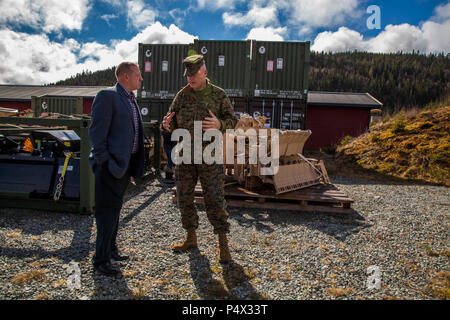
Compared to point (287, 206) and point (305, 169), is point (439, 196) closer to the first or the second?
point (305, 169)

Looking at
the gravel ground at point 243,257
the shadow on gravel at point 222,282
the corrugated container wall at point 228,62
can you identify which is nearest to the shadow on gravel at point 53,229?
the gravel ground at point 243,257

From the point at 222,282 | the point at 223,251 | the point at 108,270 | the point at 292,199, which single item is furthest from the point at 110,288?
the point at 292,199

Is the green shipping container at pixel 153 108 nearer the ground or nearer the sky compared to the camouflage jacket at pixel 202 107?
nearer the sky

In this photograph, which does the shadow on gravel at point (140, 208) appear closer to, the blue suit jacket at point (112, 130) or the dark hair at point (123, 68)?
the blue suit jacket at point (112, 130)

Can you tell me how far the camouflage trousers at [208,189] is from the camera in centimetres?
322

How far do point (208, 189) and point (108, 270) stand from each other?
1.25 metres

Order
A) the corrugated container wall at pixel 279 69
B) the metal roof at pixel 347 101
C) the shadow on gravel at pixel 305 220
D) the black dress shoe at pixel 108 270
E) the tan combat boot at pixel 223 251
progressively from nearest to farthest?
1. the black dress shoe at pixel 108 270
2. the tan combat boot at pixel 223 251
3. the shadow on gravel at pixel 305 220
4. the corrugated container wall at pixel 279 69
5. the metal roof at pixel 347 101

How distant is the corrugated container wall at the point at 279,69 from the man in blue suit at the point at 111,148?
1063 cm

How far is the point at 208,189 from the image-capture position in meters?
3.23

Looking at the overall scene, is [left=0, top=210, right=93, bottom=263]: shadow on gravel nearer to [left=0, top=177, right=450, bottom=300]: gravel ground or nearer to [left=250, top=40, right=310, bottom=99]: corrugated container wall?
[left=0, top=177, right=450, bottom=300]: gravel ground

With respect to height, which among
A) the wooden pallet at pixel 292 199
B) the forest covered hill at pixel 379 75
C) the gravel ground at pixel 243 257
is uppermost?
the forest covered hill at pixel 379 75

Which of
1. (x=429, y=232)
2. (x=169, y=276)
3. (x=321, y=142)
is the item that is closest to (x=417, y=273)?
(x=429, y=232)

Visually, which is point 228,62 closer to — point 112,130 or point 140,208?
point 140,208

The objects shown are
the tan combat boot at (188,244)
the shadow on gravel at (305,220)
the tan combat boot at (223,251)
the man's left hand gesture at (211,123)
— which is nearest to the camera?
the man's left hand gesture at (211,123)
